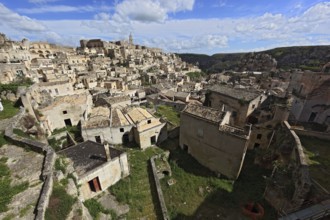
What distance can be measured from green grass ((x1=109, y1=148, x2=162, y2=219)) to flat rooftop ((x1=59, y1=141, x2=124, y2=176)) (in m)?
2.77

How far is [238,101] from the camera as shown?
76.4ft

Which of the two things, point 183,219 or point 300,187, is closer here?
point 300,187

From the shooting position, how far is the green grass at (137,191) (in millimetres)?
13498

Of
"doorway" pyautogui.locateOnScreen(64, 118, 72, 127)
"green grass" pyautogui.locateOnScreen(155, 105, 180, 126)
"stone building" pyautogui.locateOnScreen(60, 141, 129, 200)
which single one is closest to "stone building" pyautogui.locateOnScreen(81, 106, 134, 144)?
"stone building" pyautogui.locateOnScreen(60, 141, 129, 200)

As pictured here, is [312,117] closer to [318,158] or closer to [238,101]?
[238,101]

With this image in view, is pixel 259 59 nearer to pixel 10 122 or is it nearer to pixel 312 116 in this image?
pixel 312 116

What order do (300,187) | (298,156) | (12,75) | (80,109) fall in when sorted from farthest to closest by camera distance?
(12,75) < (80,109) < (298,156) < (300,187)

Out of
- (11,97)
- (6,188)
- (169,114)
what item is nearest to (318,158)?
(169,114)

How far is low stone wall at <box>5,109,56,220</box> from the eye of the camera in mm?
7969

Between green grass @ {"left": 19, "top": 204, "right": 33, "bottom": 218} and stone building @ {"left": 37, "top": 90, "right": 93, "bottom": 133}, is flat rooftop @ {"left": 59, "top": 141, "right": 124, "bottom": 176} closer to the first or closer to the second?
green grass @ {"left": 19, "top": 204, "right": 33, "bottom": 218}

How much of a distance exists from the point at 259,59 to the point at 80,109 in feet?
368

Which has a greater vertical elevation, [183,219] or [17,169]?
[17,169]

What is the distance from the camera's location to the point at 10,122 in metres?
15.4

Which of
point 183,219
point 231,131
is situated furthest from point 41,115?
point 231,131
